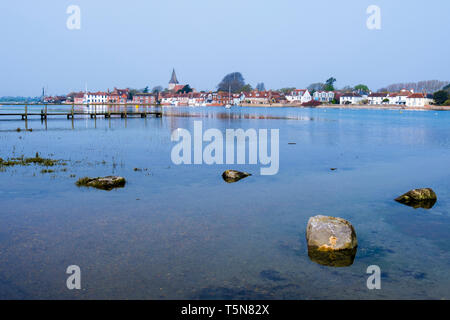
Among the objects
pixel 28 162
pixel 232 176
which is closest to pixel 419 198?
pixel 232 176

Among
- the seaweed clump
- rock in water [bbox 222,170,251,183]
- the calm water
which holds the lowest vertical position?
the calm water

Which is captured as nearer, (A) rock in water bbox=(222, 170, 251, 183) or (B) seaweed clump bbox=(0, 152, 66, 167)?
(A) rock in water bbox=(222, 170, 251, 183)

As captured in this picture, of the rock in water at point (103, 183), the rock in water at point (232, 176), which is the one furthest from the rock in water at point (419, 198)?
the rock in water at point (103, 183)

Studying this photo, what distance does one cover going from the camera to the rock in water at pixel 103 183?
736 inches

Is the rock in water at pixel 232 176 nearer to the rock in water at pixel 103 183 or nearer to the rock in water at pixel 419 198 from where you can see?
the rock in water at pixel 103 183

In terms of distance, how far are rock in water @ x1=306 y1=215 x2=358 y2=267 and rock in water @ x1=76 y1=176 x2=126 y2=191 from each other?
1041cm

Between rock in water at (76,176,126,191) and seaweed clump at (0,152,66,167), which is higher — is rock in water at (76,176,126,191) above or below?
below

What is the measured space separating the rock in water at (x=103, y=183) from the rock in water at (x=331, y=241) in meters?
10.4

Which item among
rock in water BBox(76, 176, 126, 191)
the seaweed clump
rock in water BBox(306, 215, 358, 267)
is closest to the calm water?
rock in water BBox(306, 215, 358, 267)

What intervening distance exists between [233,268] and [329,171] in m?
16.3

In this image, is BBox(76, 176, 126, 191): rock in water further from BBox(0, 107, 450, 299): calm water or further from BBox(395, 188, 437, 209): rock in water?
BBox(395, 188, 437, 209): rock in water

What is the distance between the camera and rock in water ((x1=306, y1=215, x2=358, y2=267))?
10.9m

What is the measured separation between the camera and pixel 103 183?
61.7ft

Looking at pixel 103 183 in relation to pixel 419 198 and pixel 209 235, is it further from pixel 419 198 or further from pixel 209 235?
pixel 419 198
